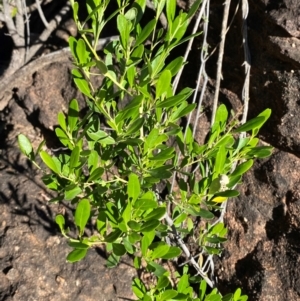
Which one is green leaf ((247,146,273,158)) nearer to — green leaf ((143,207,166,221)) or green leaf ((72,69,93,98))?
green leaf ((143,207,166,221))

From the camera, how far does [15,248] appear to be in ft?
5.62

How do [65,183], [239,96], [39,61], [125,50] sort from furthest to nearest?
[39,61] < [239,96] < [65,183] < [125,50]

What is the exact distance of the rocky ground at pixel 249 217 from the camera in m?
1.64

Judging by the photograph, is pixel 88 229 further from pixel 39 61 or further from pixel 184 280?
pixel 39 61

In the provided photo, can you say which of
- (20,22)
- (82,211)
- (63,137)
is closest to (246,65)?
(63,137)

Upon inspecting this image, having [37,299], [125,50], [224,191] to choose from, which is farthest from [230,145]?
[37,299]

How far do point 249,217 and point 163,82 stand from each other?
2.62 feet

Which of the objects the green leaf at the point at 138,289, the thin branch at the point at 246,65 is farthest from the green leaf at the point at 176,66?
the green leaf at the point at 138,289

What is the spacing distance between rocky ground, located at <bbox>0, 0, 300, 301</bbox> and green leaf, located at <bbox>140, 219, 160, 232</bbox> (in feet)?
2.01

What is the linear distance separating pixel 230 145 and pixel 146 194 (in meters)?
0.27

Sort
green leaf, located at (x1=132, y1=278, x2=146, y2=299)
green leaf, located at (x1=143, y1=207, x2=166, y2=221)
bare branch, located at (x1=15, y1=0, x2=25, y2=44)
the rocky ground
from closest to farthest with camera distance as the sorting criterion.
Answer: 1. green leaf, located at (x1=143, y1=207, x2=166, y2=221)
2. green leaf, located at (x1=132, y1=278, x2=146, y2=299)
3. the rocky ground
4. bare branch, located at (x1=15, y1=0, x2=25, y2=44)

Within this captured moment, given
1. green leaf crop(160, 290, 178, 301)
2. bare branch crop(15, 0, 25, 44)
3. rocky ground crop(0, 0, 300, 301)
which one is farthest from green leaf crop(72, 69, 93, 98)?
bare branch crop(15, 0, 25, 44)

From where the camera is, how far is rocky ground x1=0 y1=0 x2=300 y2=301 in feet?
5.40

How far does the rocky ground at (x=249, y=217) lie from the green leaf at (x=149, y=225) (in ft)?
2.01
